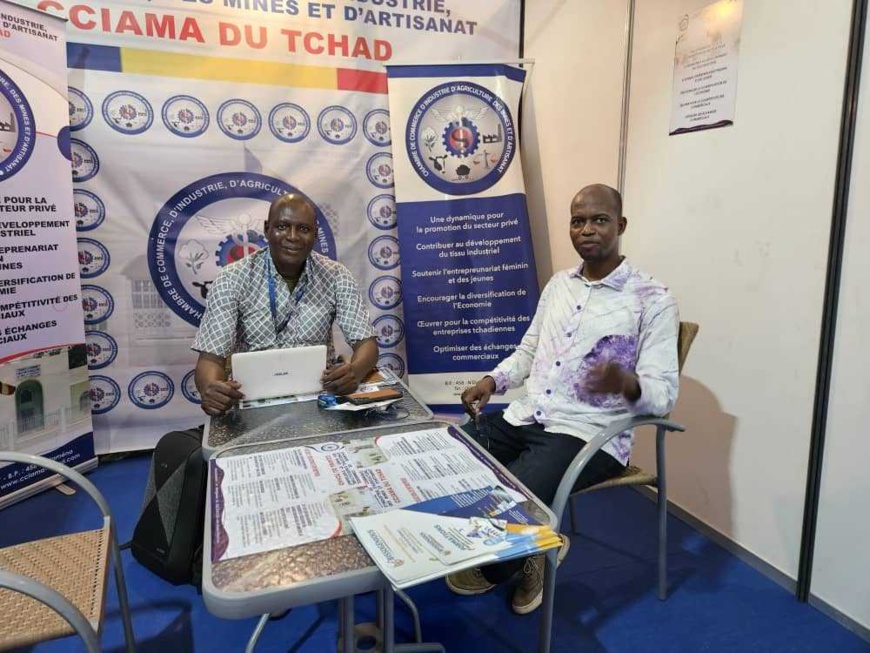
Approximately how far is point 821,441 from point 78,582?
6.83 feet

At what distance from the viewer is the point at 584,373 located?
68.4 inches

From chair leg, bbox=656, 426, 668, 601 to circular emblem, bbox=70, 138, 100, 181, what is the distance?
2865 mm

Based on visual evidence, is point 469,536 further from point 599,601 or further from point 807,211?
point 807,211

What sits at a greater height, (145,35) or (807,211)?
(145,35)

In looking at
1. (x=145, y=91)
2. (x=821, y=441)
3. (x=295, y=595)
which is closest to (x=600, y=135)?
(x=821, y=441)

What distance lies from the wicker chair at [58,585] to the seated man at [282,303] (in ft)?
1.72

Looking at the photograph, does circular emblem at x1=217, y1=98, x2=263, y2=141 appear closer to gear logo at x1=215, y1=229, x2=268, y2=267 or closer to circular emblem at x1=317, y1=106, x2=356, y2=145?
circular emblem at x1=317, y1=106, x2=356, y2=145

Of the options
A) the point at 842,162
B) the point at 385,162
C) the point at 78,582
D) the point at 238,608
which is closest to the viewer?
the point at 238,608

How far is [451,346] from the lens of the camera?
10.8 ft

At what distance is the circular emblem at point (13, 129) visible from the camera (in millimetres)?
2361

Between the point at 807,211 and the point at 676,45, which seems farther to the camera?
the point at 676,45

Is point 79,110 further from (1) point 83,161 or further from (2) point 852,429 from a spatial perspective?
(2) point 852,429

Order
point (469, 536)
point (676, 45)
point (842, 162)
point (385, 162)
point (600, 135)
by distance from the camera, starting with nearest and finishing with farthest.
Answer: point (469, 536) < point (842, 162) < point (676, 45) < point (600, 135) < point (385, 162)

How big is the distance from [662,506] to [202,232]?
8.46ft
